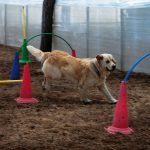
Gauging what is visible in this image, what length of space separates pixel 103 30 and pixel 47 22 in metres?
2.32

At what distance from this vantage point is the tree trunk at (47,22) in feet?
46.5

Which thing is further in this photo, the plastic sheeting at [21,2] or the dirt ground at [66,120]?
the plastic sheeting at [21,2]

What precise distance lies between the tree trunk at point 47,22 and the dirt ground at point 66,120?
15.7 feet

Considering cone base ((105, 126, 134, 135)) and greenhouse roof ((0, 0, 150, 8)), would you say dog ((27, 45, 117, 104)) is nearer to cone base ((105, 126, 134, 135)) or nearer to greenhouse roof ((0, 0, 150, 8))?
cone base ((105, 126, 134, 135))

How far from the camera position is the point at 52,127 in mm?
6211

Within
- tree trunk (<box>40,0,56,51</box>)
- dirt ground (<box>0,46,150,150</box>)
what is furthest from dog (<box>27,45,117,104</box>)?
tree trunk (<box>40,0,56,51</box>)

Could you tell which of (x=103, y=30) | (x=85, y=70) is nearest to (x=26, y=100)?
(x=85, y=70)

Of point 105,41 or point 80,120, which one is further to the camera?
point 105,41

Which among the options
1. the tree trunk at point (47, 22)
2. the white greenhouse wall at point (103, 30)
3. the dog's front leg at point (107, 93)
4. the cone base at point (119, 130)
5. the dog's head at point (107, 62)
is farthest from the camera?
the tree trunk at point (47, 22)

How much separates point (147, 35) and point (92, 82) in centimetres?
384

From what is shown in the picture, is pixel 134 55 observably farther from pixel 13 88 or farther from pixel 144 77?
pixel 13 88

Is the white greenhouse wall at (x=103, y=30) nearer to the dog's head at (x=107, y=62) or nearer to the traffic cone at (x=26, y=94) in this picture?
the dog's head at (x=107, y=62)

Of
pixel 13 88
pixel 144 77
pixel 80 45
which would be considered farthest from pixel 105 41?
pixel 13 88

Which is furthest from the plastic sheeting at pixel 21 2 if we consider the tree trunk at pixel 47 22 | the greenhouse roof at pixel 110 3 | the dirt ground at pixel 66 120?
the dirt ground at pixel 66 120
